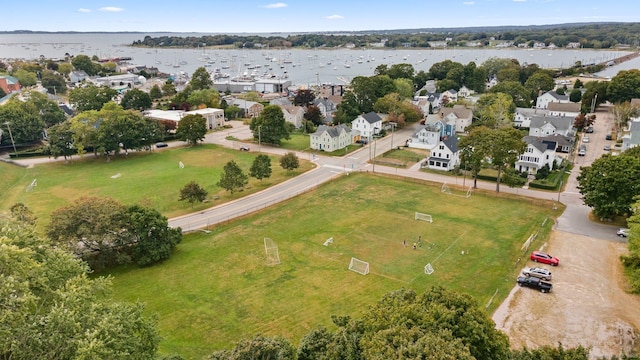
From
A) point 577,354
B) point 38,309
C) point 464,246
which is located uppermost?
point 38,309

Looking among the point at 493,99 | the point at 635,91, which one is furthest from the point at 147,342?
the point at 635,91

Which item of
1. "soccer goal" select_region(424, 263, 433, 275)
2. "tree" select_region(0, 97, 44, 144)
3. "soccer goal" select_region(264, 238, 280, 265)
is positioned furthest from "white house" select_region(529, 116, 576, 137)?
"tree" select_region(0, 97, 44, 144)

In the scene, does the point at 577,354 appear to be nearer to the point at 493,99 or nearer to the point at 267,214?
the point at 267,214

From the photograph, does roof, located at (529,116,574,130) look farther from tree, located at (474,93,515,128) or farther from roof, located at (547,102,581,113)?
roof, located at (547,102,581,113)

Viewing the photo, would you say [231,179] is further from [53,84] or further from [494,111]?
[53,84]

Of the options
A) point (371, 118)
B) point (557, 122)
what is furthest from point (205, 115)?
point (557, 122)

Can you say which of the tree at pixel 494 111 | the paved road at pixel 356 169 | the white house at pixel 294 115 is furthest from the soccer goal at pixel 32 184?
the tree at pixel 494 111

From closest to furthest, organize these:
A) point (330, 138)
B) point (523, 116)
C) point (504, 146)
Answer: point (504, 146), point (330, 138), point (523, 116)
